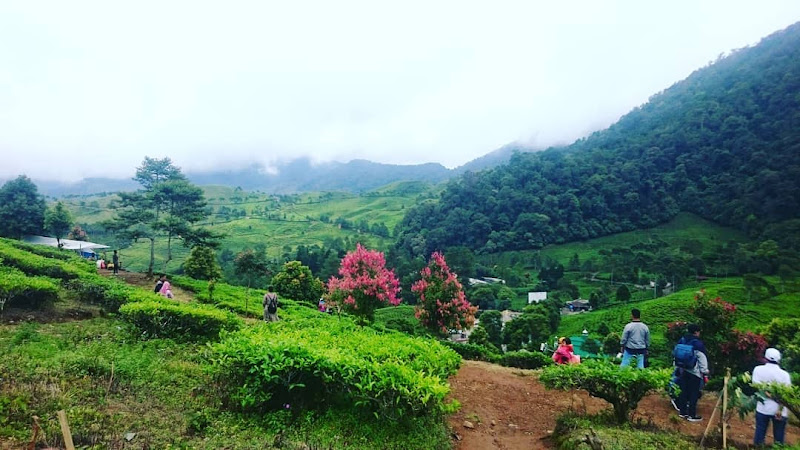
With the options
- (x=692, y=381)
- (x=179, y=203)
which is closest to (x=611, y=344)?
(x=692, y=381)

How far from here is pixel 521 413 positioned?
24.6ft

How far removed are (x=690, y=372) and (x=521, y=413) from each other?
289 cm

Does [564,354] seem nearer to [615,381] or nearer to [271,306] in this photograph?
[615,381]


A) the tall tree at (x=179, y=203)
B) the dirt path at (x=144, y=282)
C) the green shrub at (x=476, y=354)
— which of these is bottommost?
the green shrub at (x=476, y=354)

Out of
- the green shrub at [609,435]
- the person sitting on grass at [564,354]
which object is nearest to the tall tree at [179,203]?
the person sitting on grass at [564,354]

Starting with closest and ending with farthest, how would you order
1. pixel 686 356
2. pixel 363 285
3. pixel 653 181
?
pixel 686 356 < pixel 363 285 < pixel 653 181

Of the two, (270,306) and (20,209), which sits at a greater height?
(20,209)

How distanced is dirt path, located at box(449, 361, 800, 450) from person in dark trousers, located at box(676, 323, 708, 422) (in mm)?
187

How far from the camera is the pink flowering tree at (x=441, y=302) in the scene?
13.5 meters

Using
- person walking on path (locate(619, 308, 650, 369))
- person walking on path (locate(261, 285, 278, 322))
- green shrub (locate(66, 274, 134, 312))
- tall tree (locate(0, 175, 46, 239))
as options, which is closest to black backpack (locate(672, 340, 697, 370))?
person walking on path (locate(619, 308, 650, 369))

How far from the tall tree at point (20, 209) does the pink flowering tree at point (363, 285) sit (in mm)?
→ 39352

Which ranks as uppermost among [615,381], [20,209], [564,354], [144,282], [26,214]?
[20,209]

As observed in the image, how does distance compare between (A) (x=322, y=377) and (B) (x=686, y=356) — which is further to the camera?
(B) (x=686, y=356)

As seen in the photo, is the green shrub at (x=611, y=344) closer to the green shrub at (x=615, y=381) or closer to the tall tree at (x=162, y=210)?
the green shrub at (x=615, y=381)
